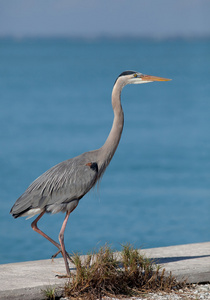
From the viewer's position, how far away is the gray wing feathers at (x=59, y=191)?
4426mm

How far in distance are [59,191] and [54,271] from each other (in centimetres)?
60

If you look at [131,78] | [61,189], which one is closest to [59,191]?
[61,189]

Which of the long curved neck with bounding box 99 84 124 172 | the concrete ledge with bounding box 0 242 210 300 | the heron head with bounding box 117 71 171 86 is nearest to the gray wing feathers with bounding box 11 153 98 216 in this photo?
the long curved neck with bounding box 99 84 124 172

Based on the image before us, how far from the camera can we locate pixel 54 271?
4.39 meters

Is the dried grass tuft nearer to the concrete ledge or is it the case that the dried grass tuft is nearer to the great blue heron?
the concrete ledge

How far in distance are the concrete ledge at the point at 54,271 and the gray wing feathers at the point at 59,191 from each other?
0.45 meters

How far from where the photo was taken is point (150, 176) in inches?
810

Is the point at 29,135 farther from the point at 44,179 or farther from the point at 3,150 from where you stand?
the point at 44,179

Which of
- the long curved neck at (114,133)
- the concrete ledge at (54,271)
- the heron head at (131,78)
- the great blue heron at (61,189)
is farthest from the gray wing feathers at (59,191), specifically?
the heron head at (131,78)

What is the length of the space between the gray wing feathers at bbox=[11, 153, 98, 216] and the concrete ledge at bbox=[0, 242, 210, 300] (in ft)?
1.48

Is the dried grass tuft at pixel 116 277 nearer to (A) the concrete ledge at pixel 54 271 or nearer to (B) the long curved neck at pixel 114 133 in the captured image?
(A) the concrete ledge at pixel 54 271

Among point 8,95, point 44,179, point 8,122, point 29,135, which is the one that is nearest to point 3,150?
point 29,135

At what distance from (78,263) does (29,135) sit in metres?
27.6

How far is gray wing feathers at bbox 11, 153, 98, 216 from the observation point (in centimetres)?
443
